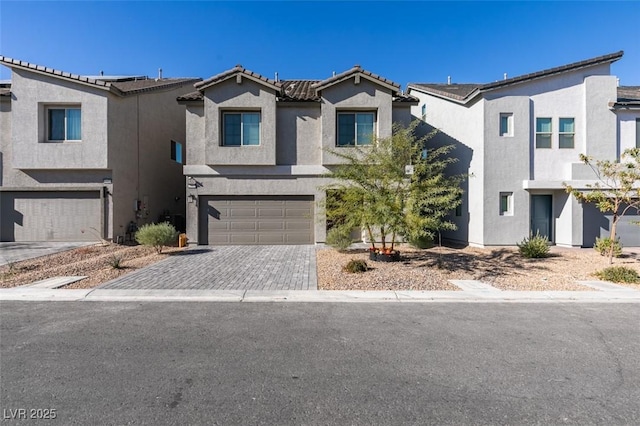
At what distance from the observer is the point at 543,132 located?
1291 centimetres

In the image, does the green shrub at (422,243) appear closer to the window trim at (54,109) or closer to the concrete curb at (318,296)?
the concrete curb at (318,296)

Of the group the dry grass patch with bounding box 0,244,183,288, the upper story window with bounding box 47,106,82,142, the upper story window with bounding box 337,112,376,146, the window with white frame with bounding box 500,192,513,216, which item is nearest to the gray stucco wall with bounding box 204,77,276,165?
the upper story window with bounding box 337,112,376,146

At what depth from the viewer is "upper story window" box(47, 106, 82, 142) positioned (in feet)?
41.2

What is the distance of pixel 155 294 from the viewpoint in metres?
6.44

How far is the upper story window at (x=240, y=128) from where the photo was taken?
506 inches

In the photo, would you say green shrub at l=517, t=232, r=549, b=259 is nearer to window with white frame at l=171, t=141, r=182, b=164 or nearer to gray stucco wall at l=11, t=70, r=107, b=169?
gray stucco wall at l=11, t=70, r=107, b=169

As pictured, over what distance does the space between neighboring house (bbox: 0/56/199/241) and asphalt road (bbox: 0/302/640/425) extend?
860 centimetres

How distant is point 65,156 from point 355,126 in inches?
484

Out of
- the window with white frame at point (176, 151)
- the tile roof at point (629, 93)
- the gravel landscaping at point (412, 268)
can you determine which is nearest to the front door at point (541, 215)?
the gravel landscaping at point (412, 268)

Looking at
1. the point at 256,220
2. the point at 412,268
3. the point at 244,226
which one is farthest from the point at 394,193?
the point at 244,226

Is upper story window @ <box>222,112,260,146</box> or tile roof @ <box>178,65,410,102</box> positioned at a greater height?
tile roof @ <box>178,65,410,102</box>

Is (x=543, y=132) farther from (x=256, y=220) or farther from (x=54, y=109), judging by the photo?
(x=54, y=109)

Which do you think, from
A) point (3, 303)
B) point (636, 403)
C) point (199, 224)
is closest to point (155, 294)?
point (3, 303)

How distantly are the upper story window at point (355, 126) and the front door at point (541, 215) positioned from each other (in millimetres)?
7854
